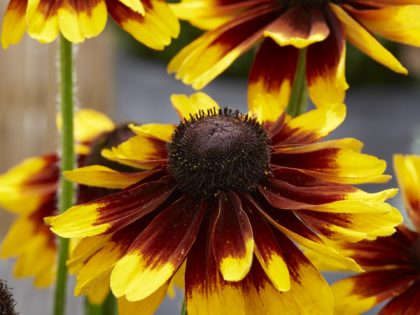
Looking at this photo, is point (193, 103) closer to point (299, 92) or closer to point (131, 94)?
point (299, 92)

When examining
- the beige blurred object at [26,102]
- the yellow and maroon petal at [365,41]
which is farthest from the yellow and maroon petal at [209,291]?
the beige blurred object at [26,102]

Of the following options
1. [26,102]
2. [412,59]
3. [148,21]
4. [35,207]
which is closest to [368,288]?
[148,21]

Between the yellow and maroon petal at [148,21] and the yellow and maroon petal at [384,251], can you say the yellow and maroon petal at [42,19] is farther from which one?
the yellow and maroon petal at [384,251]

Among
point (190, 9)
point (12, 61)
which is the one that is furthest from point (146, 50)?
point (190, 9)

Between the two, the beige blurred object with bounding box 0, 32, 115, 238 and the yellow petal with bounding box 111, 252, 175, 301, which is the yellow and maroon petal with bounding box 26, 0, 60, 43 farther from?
the beige blurred object with bounding box 0, 32, 115, 238

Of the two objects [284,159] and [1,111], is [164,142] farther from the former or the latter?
[1,111]

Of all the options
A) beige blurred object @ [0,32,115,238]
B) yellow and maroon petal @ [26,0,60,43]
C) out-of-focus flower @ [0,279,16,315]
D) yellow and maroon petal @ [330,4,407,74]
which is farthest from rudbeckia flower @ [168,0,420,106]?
beige blurred object @ [0,32,115,238]
